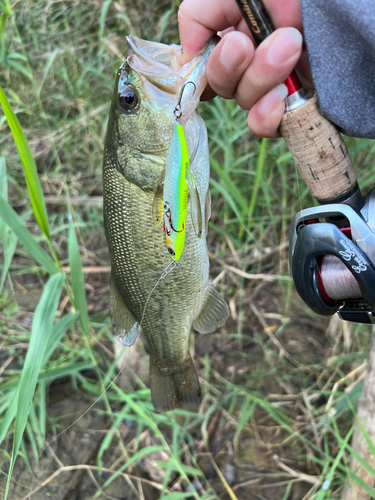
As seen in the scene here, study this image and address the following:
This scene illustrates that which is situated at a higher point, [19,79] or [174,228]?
[19,79]

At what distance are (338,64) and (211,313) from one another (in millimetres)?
932

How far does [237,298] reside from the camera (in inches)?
92.3

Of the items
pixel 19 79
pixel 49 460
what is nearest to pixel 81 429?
pixel 49 460

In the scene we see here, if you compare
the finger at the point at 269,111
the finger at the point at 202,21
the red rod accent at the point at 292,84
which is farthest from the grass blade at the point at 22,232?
the red rod accent at the point at 292,84

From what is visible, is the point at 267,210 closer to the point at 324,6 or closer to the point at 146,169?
the point at 146,169

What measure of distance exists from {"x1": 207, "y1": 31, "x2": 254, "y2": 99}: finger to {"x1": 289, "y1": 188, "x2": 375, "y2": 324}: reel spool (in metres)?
0.44

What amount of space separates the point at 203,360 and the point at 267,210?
1063 mm

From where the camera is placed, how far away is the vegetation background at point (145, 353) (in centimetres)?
165

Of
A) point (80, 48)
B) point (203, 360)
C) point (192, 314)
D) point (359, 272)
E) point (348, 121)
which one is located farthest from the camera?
point (80, 48)

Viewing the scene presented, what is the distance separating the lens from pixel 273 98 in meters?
0.95

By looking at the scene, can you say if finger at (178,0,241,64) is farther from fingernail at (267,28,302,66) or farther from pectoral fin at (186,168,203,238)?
pectoral fin at (186,168,203,238)

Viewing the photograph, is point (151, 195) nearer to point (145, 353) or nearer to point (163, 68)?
point (163, 68)

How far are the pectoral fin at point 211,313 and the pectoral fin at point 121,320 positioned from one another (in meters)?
0.26

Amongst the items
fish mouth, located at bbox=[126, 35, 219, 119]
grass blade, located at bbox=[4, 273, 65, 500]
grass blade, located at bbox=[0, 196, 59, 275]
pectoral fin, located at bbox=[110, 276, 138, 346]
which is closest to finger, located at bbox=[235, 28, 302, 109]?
fish mouth, located at bbox=[126, 35, 219, 119]
